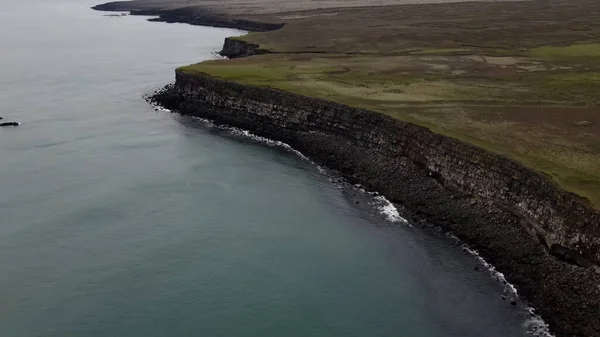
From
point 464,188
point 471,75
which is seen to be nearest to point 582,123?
point 464,188

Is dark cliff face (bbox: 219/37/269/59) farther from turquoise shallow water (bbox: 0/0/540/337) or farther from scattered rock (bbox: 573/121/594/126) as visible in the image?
scattered rock (bbox: 573/121/594/126)

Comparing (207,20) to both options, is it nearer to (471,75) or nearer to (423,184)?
(471,75)

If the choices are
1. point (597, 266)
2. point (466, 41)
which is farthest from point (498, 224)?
point (466, 41)

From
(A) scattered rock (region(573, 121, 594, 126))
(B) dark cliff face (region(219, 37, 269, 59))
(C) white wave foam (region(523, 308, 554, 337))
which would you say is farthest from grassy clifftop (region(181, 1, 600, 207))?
(C) white wave foam (region(523, 308, 554, 337))

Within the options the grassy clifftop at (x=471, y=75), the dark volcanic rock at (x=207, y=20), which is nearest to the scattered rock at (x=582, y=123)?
the grassy clifftop at (x=471, y=75)

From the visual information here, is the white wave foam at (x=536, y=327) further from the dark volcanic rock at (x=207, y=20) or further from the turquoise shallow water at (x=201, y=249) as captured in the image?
the dark volcanic rock at (x=207, y=20)
